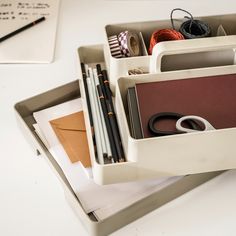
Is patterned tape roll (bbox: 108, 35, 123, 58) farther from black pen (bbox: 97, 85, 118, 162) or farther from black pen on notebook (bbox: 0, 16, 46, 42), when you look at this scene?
black pen on notebook (bbox: 0, 16, 46, 42)

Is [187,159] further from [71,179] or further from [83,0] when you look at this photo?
[83,0]

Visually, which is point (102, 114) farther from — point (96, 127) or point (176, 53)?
point (176, 53)

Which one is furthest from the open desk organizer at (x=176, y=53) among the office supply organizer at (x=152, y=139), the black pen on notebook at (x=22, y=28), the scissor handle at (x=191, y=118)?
the black pen on notebook at (x=22, y=28)

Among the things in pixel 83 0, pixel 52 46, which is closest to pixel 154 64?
pixel 52 46

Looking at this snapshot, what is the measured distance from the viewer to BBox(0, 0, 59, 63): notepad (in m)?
0.82

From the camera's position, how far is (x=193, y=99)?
0.57m

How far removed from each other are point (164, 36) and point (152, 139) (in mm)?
251

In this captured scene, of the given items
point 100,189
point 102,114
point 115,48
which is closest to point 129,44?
point 115,48

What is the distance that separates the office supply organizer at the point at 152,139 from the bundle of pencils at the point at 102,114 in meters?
0.01

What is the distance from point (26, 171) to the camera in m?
0.62

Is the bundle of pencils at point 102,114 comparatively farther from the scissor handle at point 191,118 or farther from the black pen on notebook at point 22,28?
the black pen on notebook at point 22,28

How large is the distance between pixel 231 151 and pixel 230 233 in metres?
0.11

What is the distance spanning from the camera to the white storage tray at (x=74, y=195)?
0.52m

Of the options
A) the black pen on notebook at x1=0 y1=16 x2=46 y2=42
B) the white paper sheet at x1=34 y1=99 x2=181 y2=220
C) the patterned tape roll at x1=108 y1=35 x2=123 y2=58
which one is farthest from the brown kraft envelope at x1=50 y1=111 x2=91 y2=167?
the black pen on notebook at x1=0 y1=16 x2=46 y2=42
